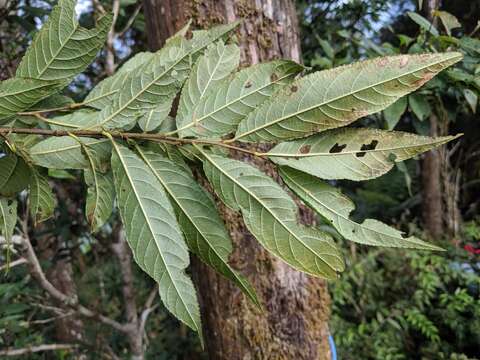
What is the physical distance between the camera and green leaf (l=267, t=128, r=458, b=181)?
380mm

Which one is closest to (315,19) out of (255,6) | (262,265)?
(255,6)

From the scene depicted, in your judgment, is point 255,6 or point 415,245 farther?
point 255,6

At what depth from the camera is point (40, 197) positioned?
49cm

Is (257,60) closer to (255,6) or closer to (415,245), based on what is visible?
(255,6)

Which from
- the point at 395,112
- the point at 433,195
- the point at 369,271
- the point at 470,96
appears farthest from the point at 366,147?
the point at 433,195

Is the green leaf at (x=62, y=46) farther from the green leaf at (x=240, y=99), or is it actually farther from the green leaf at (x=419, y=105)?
the green leaf at (x=419, y=105)

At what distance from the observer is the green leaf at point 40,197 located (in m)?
0.48

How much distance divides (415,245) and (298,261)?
0.11 meters

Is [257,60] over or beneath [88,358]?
over

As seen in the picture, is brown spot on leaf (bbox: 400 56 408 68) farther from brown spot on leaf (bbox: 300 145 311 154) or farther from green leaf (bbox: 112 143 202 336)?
green leaf (bbox: 112 143 202 336)

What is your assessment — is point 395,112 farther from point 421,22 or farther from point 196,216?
point 196,216

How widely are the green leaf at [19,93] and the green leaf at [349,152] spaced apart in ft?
0.73

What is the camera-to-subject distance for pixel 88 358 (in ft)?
7.27

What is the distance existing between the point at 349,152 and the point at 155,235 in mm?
199
